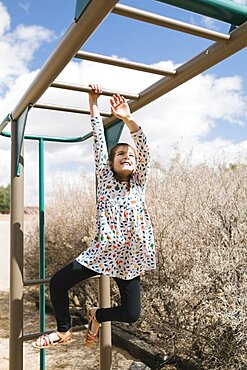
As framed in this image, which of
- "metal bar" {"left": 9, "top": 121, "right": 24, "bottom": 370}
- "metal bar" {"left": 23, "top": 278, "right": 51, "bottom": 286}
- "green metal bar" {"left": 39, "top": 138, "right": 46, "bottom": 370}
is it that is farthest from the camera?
"green metal bar" {"left": 39, "top": 138, "right": 46, "bottom": 370}

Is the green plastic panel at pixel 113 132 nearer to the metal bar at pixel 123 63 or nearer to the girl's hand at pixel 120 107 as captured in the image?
the girl's hand at pixel 120 107

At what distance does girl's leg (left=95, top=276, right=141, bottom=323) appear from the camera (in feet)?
7.17

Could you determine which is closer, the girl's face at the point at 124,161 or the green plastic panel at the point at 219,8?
the green plastic panel at the point at 219,8

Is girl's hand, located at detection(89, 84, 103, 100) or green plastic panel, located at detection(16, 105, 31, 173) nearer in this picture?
girl's hand, located at detection(89, 84, 103, 100)

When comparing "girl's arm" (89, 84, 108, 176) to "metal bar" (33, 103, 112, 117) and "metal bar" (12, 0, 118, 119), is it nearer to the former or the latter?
"metal bar" (12, 0, 118, 119)

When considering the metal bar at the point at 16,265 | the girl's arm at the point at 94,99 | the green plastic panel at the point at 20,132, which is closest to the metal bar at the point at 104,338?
the metal bar at the point at 16,265

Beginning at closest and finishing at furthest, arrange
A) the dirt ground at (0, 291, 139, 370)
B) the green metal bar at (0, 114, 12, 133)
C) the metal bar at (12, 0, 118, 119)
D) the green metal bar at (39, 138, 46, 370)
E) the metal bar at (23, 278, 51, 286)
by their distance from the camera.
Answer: the metal bar at (12, 0, 118, 119) → the metal bar at (23, 278, 51, 286) → the green metal bar at (0, 114, 12, 133) → the green metal bar at (39, 138, 46, 370) → the dirt ground at (0, 291, 139, 370)

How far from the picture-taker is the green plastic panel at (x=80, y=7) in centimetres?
161

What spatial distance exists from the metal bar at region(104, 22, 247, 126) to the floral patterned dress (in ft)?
1.06

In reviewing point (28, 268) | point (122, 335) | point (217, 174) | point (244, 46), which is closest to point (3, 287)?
point (28, 268)

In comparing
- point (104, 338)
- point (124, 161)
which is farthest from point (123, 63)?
point (104, 338)

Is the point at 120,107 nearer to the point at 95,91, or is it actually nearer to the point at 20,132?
the point at 95,91

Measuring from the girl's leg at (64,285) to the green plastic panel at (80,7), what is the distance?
3.93ft

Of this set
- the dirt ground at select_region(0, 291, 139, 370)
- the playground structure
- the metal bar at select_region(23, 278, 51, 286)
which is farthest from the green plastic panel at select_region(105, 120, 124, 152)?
the dirt ground at select_region(0, 291, 139, 370)
